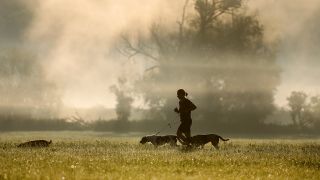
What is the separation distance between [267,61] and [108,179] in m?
61.4

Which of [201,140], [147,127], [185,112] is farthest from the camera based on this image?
[147,127]

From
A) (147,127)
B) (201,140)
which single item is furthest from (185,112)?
(147,127)

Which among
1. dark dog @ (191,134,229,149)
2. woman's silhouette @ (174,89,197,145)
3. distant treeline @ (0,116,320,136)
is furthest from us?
distant treeline @ (0,116,320,136)


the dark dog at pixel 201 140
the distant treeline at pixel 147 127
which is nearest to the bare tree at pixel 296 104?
the distant treeline at pixel 147 127

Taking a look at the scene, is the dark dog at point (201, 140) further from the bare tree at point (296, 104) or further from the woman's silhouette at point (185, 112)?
the bare tree at point (296, 104)

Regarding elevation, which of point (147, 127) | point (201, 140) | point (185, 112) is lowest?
point (201, 140)

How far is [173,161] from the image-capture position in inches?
734

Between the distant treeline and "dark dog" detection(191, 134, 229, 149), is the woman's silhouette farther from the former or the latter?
the distant treeline

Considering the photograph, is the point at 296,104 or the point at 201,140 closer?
the point at 201,140

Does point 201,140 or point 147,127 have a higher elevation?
point 147,127

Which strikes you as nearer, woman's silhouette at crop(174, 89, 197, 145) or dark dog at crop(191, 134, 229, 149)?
woman's silhouette at crop(174, 89, 197, 145)

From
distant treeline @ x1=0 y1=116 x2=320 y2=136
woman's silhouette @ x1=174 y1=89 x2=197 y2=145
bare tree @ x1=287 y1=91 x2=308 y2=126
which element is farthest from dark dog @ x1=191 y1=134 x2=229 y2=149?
bare tree @ x1=287 y1=91 x2=308 y2=126

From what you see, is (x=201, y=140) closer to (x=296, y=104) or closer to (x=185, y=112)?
(x=185, y=112)

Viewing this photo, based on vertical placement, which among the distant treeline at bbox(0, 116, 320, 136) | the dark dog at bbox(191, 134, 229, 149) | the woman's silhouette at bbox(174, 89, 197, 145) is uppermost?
the distant treeline at bbox(0, 116, 320, 136)
